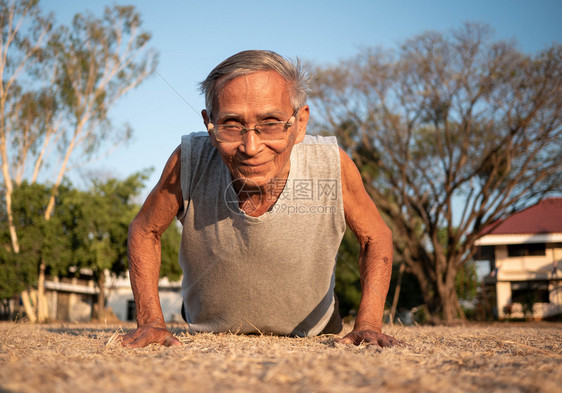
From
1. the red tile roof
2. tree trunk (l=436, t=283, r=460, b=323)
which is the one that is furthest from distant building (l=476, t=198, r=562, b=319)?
tree trunk (l=436, t=283, r=460, b=323)

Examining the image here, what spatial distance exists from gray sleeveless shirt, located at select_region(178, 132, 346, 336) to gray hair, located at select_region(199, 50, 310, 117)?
0.97 feet

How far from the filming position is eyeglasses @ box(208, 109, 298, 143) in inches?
88.3

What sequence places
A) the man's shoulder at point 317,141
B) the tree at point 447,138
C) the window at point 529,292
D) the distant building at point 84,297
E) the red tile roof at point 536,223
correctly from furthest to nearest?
the distant building at point 84,297, the red tile roof at point 536,223, the window at point 529,292, the tree at point 447,138, the man's shoulder at point 317,141

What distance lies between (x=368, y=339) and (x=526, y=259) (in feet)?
88.8

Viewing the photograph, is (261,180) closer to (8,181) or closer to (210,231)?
(210,231)

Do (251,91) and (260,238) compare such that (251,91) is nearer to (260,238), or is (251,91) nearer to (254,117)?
(254,117)

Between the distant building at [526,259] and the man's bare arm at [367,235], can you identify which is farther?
the distant building at [526,259]

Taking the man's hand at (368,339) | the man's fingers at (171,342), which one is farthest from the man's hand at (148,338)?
the man's hand at (368,339)

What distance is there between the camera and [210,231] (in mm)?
2514

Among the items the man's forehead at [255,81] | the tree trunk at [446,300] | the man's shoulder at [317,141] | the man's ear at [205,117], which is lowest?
the tree trunk at [446,300]

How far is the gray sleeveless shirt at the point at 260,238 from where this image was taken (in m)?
2.47

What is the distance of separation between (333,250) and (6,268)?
69.3ft

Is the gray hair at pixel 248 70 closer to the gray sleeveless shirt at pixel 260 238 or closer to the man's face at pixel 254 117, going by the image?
the man's face at pixel 254 117

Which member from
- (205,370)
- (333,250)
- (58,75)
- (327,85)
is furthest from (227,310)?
(58,75)
